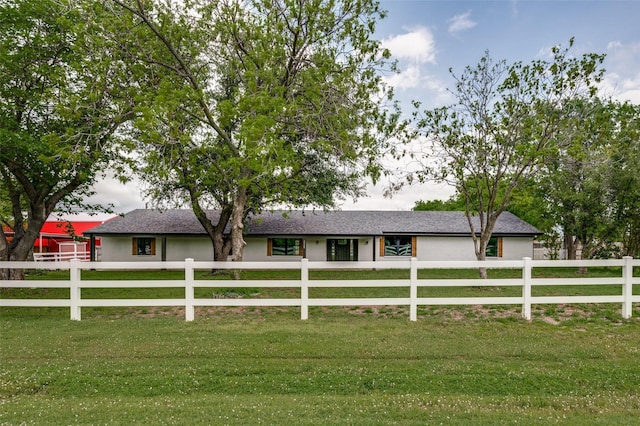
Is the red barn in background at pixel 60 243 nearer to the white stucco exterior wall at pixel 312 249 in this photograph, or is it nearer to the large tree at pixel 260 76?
the white stucco exterior wall at pixel 312 249

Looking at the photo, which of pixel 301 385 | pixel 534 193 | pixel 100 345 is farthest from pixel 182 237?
pixel 534 193

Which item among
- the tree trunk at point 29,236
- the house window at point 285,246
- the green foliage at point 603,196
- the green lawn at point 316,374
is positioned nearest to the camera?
the green lawn at point 316,374

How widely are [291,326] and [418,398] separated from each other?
131 inches

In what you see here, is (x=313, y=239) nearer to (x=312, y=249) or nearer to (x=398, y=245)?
(x=312, y=249)

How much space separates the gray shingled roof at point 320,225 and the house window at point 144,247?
36.3 inches

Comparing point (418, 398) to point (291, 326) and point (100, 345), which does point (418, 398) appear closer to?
point (291, 326)

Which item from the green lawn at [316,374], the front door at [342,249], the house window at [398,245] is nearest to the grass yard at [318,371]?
the green lawn at [316,374]

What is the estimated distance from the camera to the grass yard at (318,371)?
144 inches

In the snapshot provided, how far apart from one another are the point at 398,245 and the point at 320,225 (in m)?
5.47

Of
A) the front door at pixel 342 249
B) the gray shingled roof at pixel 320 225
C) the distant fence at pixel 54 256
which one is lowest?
the distant fence at pixel 54 256

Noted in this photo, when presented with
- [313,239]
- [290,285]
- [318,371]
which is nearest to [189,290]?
[290,285]

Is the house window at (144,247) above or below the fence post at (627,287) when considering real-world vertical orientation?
below

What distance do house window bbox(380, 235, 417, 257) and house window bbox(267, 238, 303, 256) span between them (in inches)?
220

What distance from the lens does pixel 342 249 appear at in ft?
78.7
